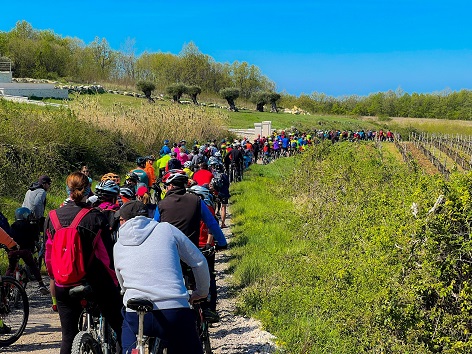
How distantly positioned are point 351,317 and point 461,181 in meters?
2.36

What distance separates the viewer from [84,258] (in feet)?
13.7

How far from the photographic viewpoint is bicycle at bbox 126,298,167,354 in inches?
125

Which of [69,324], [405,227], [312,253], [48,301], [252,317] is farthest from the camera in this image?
[312,253]

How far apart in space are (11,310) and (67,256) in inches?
104

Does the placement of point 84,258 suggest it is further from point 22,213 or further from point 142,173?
point 142,173

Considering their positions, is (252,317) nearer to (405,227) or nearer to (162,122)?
(405,227)

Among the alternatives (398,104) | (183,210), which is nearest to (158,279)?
(183,210)

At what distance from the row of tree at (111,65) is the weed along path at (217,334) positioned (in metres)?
61.8

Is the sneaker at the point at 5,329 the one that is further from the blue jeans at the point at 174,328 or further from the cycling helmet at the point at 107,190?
the blue jeans at the point at 174,328

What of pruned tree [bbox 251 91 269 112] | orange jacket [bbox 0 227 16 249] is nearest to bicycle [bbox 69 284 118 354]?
orange jacket [bbox 0 227 16 249]

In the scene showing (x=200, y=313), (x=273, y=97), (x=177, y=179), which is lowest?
(x=200, y=313)

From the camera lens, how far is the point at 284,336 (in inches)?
257

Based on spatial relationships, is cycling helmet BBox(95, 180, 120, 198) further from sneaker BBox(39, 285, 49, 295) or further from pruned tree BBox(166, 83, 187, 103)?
pruned tree BBox(166, 83, 187, 103)

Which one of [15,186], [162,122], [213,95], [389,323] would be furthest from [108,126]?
[213,95]
